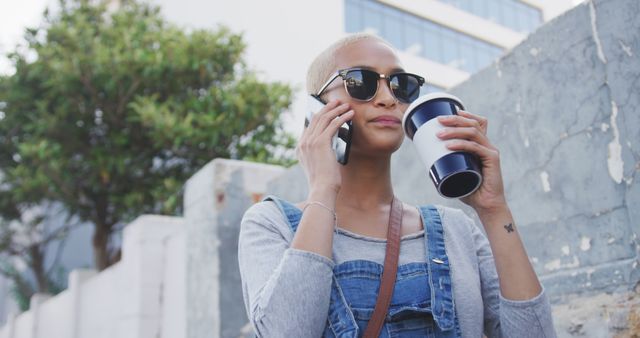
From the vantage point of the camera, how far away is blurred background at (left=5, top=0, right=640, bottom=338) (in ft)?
7.34

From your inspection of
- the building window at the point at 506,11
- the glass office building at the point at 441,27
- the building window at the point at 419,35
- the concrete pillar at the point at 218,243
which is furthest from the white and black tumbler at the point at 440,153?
the building window at the point at 506,11

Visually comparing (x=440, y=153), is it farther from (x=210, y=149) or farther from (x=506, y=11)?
(x=506, y=11)

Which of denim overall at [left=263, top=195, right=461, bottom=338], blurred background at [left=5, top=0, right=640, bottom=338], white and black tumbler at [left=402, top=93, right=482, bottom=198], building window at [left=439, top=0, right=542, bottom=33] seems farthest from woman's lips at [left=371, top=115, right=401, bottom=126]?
building window at [left=439, top=0, right=542, bottom=33]

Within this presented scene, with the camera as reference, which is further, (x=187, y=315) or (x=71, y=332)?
(x=71, y=332)

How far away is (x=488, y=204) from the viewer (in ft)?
4.75

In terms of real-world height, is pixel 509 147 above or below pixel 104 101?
below

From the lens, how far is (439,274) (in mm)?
1455

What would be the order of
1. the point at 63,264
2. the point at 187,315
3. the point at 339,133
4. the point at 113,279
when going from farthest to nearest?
the point at 63,264 < the point at 113,279 < the point at 187,315 < the point at 339,133

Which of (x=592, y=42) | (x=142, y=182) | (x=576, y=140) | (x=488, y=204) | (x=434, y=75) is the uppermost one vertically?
(x=434, y=75)

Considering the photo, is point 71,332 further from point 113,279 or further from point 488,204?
point 488,204

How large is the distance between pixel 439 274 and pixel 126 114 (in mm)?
8800

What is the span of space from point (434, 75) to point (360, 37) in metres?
21.6

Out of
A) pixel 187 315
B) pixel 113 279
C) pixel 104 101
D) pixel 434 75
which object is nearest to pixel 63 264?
pixel 104 101

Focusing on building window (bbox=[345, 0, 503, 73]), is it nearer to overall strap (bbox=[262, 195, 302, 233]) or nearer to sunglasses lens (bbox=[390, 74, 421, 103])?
sunglasses lens (bbox=[390, 74, 421, 103])
